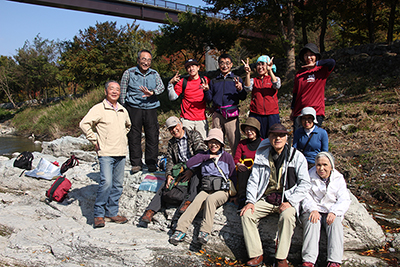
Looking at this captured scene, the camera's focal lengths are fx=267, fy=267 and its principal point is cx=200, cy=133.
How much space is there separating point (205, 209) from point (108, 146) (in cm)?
166

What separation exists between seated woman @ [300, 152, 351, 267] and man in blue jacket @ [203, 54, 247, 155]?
1515 millimetres

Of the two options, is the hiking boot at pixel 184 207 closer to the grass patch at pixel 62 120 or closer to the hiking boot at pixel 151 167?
the hiking boot at pixel 151 167

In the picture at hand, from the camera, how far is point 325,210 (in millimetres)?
3021

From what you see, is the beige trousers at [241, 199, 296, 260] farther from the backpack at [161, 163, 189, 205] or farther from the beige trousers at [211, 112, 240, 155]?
the beige trousers at [211, 112, 240, 155]

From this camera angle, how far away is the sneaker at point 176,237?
10.9 feet

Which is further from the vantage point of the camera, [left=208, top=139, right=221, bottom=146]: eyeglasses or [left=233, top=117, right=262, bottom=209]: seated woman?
[left=208, top=139, right=221, bottom=146]: eyeglasses

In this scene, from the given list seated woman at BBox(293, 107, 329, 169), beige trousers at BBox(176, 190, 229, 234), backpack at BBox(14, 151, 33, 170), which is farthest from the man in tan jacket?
backpack at BBox(14, 151, 33, 170)

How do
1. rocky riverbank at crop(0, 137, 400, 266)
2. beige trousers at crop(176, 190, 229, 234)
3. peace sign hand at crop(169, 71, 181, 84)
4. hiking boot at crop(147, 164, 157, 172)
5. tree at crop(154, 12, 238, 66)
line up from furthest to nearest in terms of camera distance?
tree at crop(154, 12, 238, 66) → hiking boot at crop(147, 164, 157, 172) → peace sign hand at crop(169, 71, 181, 84) → beige trousers at crop(176, 190, 229, 234) → rocky riverbank at crop(0, 137, 400, 266)

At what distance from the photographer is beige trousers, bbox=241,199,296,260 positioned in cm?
286

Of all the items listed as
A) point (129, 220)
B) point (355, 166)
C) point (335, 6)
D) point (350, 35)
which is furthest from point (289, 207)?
point (350, 35)

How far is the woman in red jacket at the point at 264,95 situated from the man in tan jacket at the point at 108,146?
2.06 meters

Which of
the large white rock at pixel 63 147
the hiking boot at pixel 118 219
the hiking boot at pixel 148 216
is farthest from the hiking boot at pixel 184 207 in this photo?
the large white rock at pixel 63 147

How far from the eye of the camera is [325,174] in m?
3.07

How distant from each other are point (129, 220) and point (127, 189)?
665 mm
